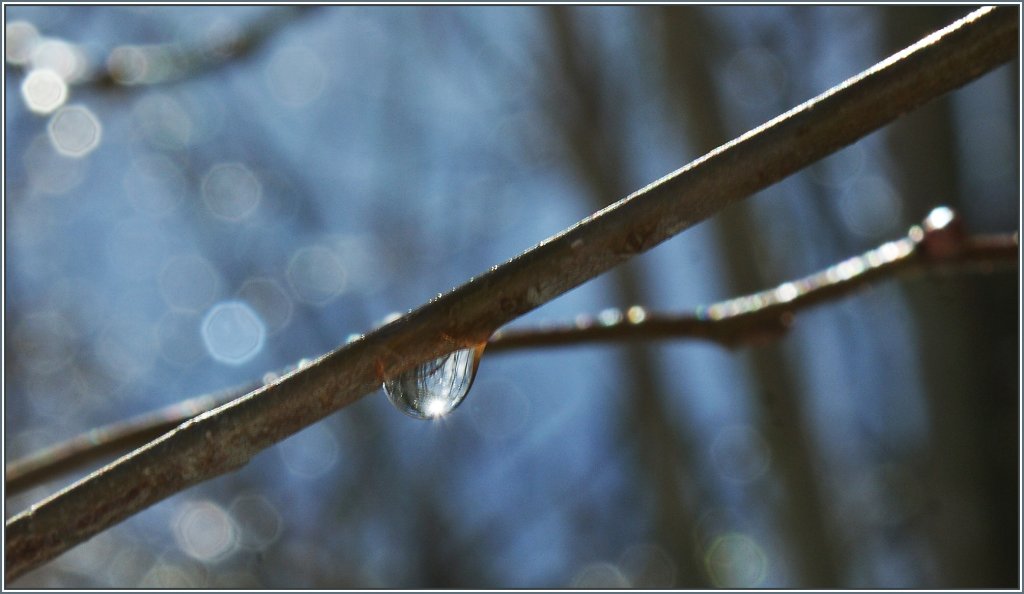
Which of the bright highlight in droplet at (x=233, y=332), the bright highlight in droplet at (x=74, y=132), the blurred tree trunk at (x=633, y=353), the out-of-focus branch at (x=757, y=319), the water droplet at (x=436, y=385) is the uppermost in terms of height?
the bright highlight in droplet at (x=74, y=132)

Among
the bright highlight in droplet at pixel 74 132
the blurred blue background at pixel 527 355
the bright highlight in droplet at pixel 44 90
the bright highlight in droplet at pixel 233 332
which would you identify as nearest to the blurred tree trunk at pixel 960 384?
the blurred blue background at pixel 527 355

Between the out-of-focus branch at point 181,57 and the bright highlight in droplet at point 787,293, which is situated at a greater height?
the out-of-focus branch at point 181,57

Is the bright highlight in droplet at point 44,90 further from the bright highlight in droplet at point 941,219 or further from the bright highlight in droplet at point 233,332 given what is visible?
the bright highlight in droplet at point 233,332

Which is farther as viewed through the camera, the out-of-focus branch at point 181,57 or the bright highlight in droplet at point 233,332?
the bright highlight in droplet at point 233,332

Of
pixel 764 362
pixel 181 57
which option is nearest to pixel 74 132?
pixel 181 57

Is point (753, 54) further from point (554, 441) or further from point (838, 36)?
point (554, 441)

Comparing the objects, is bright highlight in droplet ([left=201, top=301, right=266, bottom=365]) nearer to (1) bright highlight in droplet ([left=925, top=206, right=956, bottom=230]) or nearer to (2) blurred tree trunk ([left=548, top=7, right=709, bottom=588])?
(2) blurred tree trunk ([left=548, top=7, right=709, bottom=588])

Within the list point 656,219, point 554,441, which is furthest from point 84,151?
point 656,219

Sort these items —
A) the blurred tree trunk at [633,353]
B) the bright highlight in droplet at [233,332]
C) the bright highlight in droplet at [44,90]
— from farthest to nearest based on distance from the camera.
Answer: the bright highlight in droplet at [233,332] → the blurred tree trunk at [633,353] → the bright highlight in droplet at [44,90]
